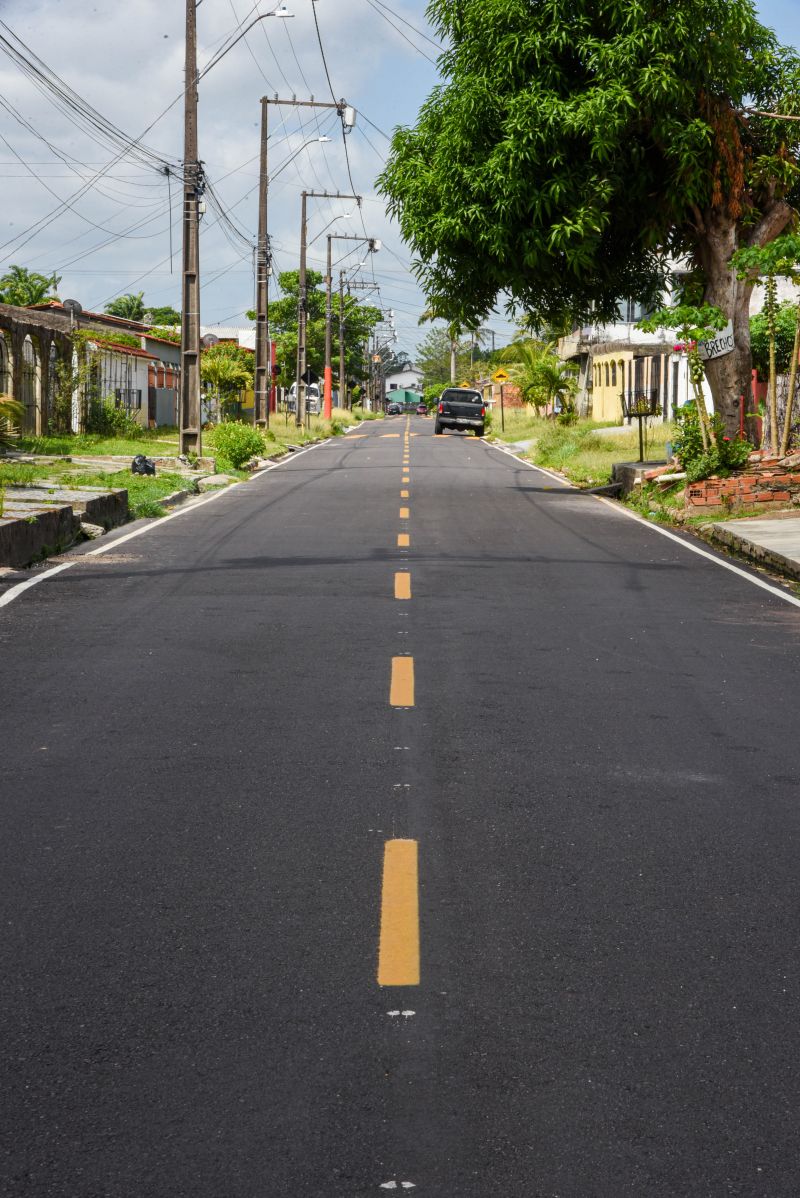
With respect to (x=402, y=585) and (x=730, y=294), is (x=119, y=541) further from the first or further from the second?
(x=730, y=294)

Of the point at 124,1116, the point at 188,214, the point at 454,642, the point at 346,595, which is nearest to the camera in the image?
the point at 124,1116

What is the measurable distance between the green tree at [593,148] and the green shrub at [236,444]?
846 centimetres

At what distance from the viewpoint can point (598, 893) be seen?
5.27m

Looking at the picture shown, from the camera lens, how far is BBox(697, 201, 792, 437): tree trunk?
80.5ft

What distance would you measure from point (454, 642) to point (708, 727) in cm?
288

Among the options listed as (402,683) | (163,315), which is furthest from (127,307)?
(402,683)

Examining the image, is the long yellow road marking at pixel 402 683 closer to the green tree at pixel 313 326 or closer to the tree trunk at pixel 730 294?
the tree trunk at pixel 730 294

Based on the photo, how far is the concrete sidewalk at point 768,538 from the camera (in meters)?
15.7

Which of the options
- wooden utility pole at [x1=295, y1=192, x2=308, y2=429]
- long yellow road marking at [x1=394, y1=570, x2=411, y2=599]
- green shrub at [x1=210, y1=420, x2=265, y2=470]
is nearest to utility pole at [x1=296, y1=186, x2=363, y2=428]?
wooden utility pole at [x1=295, y1=192, x2=308, y2=429]

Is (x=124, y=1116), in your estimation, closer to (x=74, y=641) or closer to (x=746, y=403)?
(x=74, y=641)

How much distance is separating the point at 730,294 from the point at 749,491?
16.9 feet

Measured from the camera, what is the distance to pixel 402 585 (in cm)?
1362

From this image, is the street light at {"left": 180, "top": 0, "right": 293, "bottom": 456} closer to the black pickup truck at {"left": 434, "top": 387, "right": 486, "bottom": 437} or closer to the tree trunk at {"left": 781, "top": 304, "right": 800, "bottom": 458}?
the tree trunk at {"left": 781, "top": 304, "right": 800, "bottom": 458}

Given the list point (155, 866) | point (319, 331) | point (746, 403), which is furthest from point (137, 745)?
point (319, 331)
